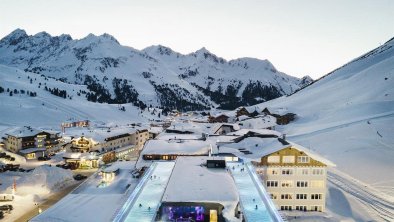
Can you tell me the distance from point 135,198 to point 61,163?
6321 cm

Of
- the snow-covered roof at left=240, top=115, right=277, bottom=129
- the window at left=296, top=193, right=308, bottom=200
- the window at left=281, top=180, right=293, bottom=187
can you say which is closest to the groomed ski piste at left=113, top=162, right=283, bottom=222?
the window at left=281, top=180, right=293, bottom=187

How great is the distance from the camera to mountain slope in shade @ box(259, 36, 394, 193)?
7656cm

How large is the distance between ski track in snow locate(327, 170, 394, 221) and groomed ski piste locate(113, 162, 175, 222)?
32399 millimetres

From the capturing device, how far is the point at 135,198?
33.9 m

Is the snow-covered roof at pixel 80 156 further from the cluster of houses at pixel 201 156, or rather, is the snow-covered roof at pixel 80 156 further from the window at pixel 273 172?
the window at pixel 273 172

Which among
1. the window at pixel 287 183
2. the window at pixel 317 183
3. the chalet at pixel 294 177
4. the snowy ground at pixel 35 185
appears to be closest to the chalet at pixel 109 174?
the snowy ground at pixel 35 185

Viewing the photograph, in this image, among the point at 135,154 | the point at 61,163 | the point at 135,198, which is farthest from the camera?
the point at 135,154

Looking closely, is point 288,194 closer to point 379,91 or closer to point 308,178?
point 308,178

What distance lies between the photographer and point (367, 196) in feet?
197

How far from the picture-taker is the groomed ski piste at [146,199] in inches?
1181

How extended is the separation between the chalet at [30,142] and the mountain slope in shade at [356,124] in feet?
230

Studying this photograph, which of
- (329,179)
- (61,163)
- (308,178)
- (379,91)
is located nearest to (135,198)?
(308,178)

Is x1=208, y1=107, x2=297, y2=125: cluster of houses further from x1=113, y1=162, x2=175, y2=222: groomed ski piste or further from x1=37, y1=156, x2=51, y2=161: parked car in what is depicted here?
x1=113, y1=162, x2=175, y2=222: groomed ski piste

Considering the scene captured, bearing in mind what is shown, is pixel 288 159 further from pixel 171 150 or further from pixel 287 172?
pixel 171 150
